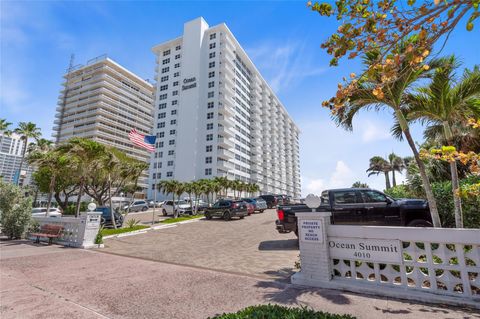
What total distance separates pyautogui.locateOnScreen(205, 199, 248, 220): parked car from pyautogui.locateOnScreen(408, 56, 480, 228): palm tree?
Result: 18.0 m

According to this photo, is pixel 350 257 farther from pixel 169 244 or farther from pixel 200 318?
pixel 169 244

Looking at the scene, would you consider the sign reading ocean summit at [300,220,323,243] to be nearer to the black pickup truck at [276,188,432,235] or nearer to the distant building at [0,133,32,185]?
the black pickup truck at [276,188,432,235]

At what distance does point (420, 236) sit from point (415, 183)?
1108cm

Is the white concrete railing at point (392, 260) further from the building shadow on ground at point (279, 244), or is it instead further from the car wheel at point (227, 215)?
the car wheel at point (227, 215)

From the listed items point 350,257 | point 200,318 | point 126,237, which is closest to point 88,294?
point 200,318

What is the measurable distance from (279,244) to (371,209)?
4.14 m

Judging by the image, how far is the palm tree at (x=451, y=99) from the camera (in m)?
6.25

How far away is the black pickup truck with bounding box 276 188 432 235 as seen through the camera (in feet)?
29.0

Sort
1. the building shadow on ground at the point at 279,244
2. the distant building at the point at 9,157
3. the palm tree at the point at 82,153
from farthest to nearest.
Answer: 1. the distant building at the point at 9,157
2. the palm tree at the point at 82,153
3. the building shadow on ground at the point at 279,244

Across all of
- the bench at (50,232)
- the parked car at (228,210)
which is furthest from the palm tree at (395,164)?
the bench at (50,232)

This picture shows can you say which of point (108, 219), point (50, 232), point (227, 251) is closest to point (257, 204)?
point (108, 219)

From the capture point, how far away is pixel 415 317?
4.06m

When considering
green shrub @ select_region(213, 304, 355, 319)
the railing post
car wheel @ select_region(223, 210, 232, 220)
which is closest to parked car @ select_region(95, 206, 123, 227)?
car wheel @ select_region(223, 210, 232, 220)

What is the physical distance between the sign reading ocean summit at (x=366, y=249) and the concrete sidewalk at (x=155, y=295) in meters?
0.83
